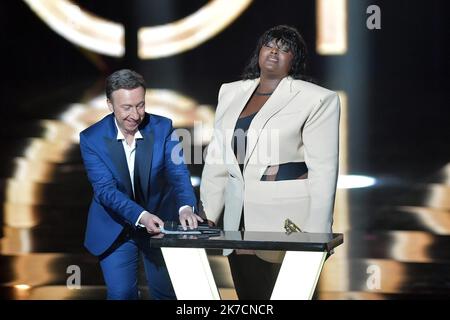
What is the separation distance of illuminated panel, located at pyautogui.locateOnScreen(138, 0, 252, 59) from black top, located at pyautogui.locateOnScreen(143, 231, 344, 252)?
1.73 meters

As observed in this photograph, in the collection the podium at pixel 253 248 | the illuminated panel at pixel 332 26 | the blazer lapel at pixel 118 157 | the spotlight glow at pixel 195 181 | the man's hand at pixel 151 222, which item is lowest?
the podium at pixel 253 248

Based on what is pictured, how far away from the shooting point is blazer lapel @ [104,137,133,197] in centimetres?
430

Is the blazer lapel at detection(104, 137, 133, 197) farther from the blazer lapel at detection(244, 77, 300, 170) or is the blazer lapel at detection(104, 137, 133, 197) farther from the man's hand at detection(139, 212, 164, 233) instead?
the blazer lapel at detection(244, 77, 300, 170)

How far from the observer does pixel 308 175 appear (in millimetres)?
4035

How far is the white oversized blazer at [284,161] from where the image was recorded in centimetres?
400

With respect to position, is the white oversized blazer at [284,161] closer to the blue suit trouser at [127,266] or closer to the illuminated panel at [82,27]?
the blue suit trouser at [127,266]

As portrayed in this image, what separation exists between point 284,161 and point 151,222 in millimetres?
601

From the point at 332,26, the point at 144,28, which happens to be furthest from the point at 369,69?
the point at 144,28

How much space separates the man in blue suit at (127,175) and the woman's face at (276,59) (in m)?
0.53

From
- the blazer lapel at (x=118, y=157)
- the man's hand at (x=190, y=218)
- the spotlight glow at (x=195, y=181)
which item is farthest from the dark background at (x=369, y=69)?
the man's hand at (x=190, y=218)

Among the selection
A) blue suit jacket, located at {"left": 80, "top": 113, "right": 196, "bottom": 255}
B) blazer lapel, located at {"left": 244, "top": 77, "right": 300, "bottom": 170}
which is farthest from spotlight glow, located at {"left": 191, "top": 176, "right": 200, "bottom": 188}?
blazer lapel, located at {"left": 244, "top": 77, "right": 300, "bottom": 170}
